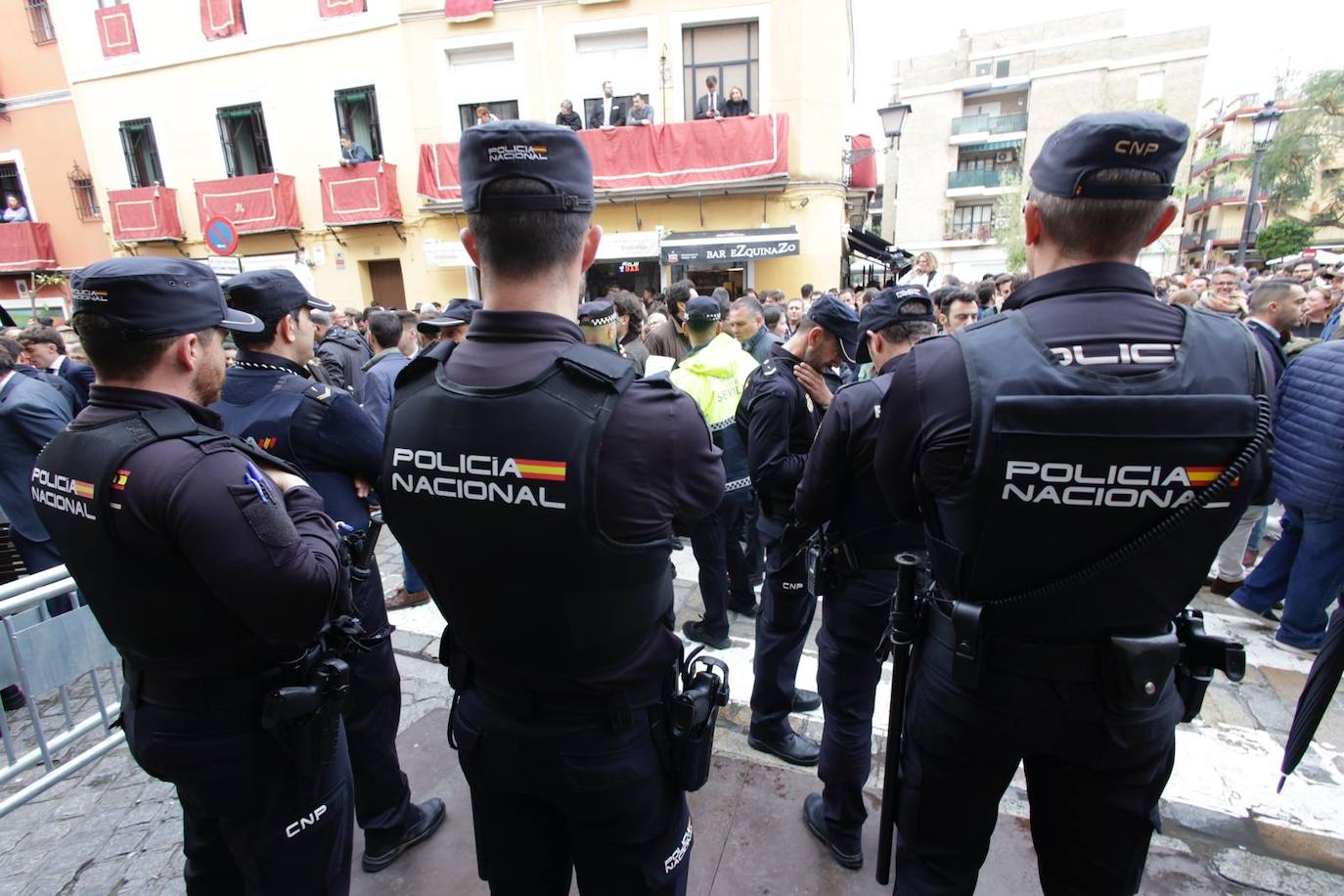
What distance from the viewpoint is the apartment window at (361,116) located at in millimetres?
15633

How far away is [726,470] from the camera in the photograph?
4246 millimetres

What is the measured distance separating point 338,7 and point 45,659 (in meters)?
17.5

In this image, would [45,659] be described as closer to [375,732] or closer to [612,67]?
[375,732]

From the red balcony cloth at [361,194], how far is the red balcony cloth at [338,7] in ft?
11.4

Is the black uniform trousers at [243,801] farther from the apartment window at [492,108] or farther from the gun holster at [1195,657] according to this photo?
the apartment window at [492,108]

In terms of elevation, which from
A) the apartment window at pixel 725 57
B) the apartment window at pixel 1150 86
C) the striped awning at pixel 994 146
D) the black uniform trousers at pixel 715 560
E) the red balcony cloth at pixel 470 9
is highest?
the apartment window at pixel 1150 86

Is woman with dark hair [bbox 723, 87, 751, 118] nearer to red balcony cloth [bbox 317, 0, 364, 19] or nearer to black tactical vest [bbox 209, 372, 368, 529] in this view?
red balcony cloth [bbox 317, 0, 364, 19]

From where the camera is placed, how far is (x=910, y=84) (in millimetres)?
44000

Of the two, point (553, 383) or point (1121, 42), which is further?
Answer: point (1121, 42)

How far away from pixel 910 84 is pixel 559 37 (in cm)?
3835

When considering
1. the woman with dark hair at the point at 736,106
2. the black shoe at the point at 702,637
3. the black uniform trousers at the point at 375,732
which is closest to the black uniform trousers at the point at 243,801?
the black uniform trousers at the point at 375,732

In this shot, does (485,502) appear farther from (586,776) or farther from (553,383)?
(586,776)

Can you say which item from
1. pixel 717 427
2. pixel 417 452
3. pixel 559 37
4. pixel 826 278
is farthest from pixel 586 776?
pixel 559 37

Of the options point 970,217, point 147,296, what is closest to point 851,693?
point 147,296
